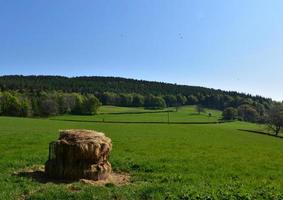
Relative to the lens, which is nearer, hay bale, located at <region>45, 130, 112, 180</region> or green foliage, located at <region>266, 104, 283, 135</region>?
hay bale, located at <region>45, 130, 112, 180</region>

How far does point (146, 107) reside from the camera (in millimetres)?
195625

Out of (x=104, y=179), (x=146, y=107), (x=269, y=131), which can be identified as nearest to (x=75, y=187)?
(x=104, y=179)

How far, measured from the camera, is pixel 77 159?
20312mm

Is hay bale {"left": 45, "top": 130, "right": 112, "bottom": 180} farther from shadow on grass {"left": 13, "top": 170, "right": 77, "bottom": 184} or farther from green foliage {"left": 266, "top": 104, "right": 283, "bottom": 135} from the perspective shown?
green foliage {"left": 266, "top": 104, "right": 283, "bottom": 135}

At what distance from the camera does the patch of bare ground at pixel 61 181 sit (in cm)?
1943

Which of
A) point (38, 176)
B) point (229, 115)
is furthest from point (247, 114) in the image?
point (38, 176)

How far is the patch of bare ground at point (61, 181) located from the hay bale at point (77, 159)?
0.37m

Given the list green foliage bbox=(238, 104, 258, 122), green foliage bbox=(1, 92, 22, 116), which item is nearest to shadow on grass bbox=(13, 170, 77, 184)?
green foliage bbox=(1, 92, 22, 116)

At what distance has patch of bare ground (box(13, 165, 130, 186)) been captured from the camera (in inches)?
765

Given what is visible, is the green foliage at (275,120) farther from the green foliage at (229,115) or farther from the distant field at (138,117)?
the green foliage at (229,115)

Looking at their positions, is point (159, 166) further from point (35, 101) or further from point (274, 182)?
point (35, 101)

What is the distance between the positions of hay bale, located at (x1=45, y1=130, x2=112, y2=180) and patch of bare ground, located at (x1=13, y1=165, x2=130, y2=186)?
37 cm

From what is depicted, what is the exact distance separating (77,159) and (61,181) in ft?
3.96

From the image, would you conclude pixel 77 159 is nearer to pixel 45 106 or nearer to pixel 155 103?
pixel 45 106
